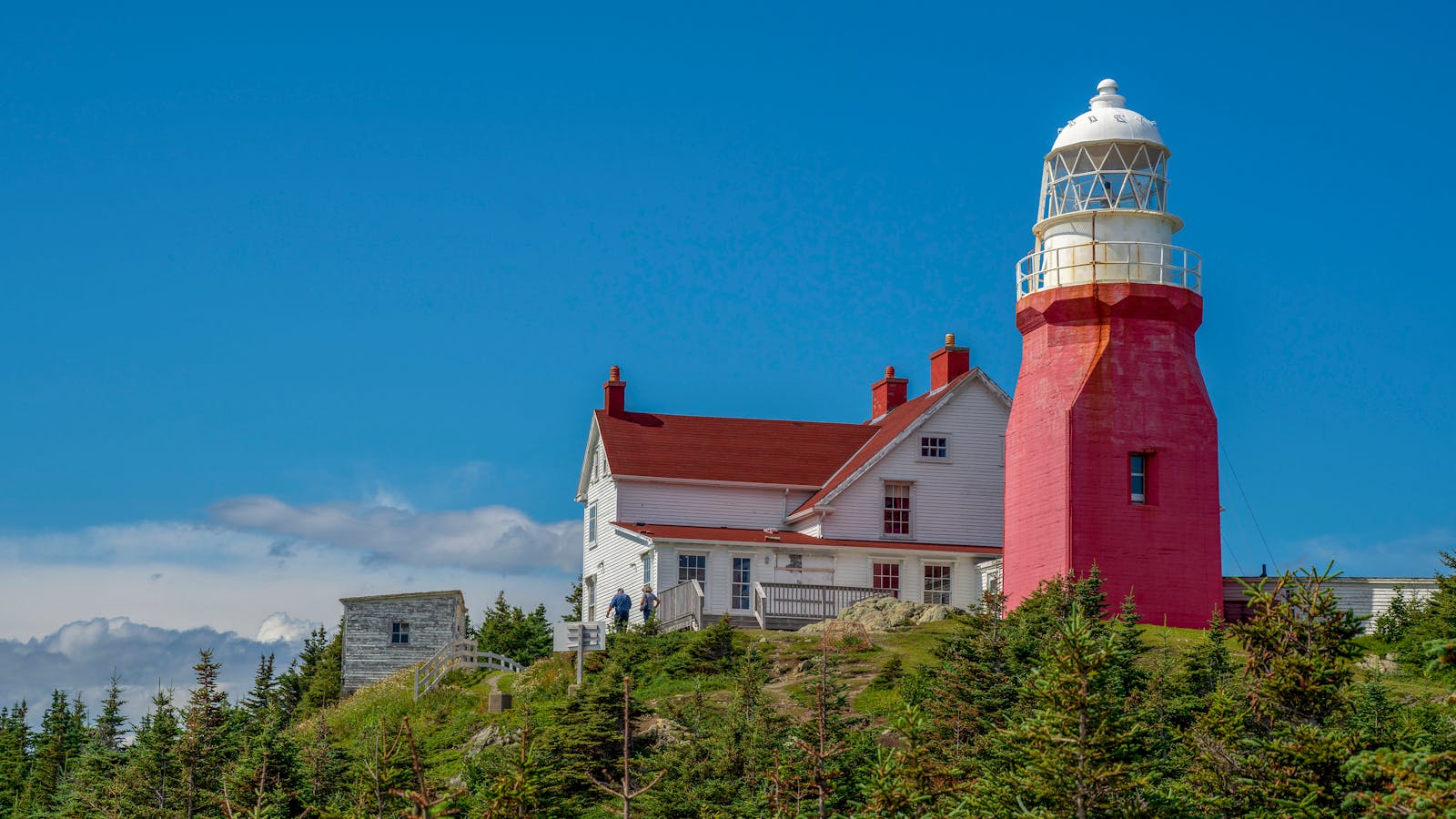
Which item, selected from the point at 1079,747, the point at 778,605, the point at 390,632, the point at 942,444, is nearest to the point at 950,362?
the point at 942,444

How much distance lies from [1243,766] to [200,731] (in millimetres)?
16587

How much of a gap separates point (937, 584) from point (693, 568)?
248 inches

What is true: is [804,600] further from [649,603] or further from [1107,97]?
[1107,97]

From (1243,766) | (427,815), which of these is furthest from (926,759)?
(427,815)

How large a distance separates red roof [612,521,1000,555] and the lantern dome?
38.6 feet

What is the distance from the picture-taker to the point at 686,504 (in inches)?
1731

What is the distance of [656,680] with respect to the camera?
3203cm

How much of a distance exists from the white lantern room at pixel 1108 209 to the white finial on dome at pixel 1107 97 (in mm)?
134

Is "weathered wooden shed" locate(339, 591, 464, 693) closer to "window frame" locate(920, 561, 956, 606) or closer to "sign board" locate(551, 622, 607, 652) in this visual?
"sign board" locate(551, 622, 607, 652)

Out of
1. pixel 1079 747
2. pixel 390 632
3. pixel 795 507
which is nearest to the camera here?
pixel 1079 747

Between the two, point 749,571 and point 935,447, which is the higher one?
point 935,447

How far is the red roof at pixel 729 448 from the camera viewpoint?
44188mm

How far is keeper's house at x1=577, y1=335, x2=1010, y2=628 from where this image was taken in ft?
132

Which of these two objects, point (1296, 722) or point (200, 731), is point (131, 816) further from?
point (1296, 722)
